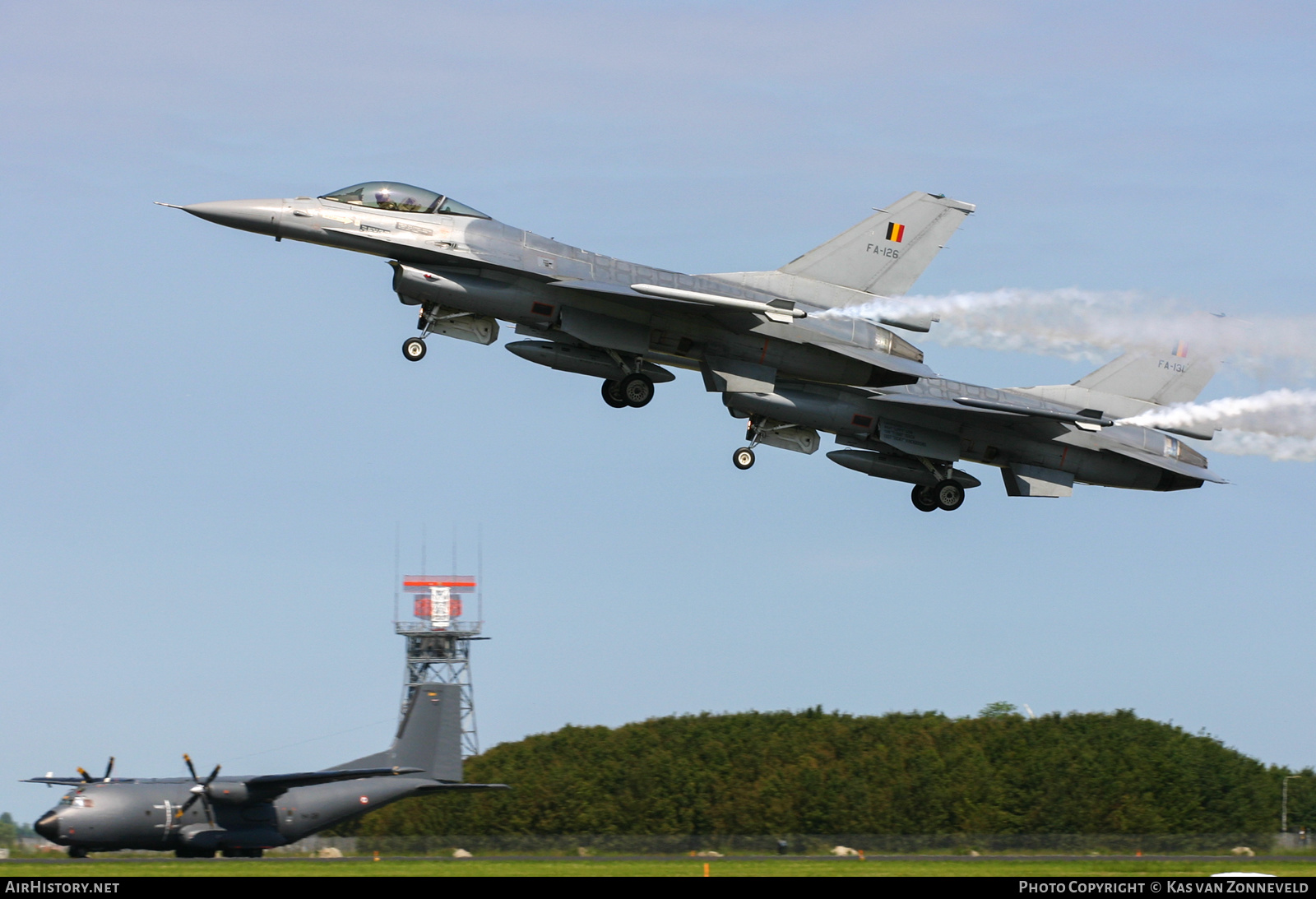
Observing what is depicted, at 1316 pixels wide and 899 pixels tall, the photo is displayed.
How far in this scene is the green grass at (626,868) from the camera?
34656 millimetres

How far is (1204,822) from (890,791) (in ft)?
37.4

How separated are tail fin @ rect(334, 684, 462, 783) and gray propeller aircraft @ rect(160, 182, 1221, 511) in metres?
16.2

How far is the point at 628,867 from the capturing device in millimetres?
38062

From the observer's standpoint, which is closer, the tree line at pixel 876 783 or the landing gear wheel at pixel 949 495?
the landing gear wheel at pixel 949 495

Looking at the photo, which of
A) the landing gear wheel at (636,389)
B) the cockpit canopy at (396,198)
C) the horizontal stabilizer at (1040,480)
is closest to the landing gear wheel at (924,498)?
the horizontal stabilizer at (1040,480)

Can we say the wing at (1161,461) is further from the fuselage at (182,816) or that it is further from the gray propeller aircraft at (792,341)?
the fuselage at (182,816)

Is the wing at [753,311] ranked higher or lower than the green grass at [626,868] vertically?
higher

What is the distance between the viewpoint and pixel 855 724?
67375mm

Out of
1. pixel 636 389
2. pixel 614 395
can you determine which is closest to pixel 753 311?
pixel 636 389

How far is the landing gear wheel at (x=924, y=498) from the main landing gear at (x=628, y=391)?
898 centimetres

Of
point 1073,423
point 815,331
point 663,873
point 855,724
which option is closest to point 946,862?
point 663,873

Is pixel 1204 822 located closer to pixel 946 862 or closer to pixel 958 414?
pixel 946 862

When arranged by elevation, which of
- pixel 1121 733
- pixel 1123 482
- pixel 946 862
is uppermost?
pixel 1123 482
